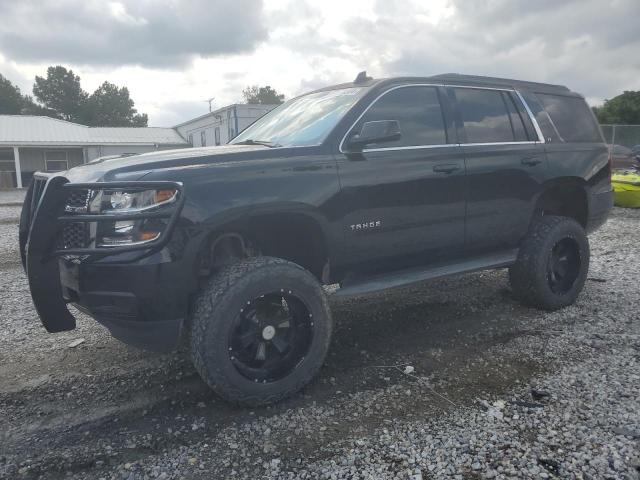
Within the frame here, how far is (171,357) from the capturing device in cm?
383

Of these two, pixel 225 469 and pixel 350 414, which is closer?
pixel 225 469

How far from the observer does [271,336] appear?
3.09 metres

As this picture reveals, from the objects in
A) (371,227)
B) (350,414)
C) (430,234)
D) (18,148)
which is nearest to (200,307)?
(350,414)

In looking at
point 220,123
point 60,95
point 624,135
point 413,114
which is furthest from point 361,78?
point 60,95

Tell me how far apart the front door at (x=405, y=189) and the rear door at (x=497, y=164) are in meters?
0.16

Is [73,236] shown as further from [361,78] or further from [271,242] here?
[361,78]

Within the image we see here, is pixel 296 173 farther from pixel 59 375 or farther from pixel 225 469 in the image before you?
pixel 59 375

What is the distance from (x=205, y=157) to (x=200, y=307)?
91cm

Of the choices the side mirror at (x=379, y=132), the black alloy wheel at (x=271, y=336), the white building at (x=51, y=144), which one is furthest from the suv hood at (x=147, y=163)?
the white building at (x=51, y=144)

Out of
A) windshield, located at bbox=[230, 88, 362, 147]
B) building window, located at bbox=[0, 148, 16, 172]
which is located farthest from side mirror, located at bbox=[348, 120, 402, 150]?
building window, located at bbox=[0, 148, 16, 172]

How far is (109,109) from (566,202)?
6963 centimetres

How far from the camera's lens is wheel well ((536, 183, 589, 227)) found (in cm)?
481

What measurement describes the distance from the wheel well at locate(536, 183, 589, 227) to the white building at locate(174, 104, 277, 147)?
20114 mm

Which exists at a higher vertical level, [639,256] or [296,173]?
[296,173]
